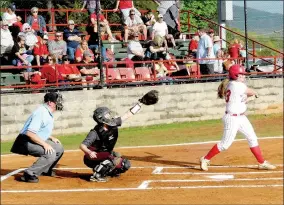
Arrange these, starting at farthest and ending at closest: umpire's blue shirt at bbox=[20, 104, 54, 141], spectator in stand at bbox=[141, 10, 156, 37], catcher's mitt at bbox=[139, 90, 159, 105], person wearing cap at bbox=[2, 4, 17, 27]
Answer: spectator in stand at bbox=[141, 10, 156, 37]
person wearing cap at bbox=[2, 4, 17, 27]
umpire's blue shirt at bbox=[20, 104, 54, 141]
catcher's mitt at bbox=[139, 90, 159, 105]

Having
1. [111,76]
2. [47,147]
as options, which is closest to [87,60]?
[111,76]

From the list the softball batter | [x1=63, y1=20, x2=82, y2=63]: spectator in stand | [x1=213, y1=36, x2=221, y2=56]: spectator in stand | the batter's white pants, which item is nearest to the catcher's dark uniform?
the softball batter

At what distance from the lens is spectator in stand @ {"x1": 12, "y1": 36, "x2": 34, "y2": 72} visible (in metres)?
17.2

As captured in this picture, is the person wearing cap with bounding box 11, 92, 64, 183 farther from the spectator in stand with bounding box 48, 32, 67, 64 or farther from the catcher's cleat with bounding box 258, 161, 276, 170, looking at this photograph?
the spectator in stand with bounding box 48, 32, 67, 64

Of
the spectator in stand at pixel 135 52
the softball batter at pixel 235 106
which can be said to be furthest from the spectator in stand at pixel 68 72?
the softball batter at pixel 235 106

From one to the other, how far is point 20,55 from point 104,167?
7509 millimetres

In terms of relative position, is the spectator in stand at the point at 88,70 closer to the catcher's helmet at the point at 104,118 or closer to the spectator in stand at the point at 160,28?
the spectator in stand at the point at 160,28

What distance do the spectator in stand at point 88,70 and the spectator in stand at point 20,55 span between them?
138 cm

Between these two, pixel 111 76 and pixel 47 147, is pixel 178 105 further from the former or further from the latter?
pixel 47 147

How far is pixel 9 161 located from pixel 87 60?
17.2ft

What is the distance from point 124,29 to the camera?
20141 mm

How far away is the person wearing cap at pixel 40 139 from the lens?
10.2m

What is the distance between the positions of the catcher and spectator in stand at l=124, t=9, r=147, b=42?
9456mm

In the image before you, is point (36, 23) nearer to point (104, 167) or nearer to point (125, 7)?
point (125, 7)
